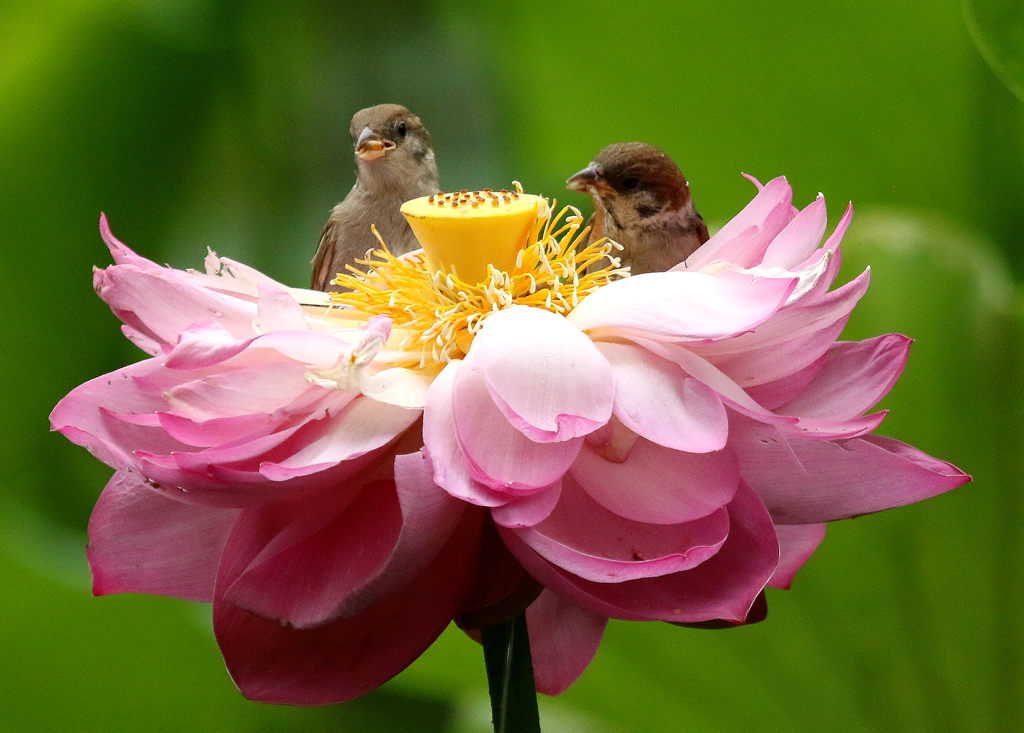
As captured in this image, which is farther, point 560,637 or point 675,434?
point 560,637

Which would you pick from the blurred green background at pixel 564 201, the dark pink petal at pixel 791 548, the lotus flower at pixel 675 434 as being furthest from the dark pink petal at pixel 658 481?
the blurred green background at pixel 564 201

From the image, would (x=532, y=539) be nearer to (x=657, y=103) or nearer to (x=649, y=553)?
(x=649, y=553)

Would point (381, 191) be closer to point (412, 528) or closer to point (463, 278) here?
point (463, 278)

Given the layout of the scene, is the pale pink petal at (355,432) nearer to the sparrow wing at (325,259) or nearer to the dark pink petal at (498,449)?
the dark pink petal at (498,449)

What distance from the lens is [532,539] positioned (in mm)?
227

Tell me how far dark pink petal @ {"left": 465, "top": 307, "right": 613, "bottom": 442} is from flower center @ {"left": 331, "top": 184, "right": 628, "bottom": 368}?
0.05 m

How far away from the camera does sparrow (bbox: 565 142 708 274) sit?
43 cm

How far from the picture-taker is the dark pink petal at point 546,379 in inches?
9.0

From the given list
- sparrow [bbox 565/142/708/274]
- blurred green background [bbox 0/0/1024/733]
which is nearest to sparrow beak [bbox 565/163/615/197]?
sparrow [bbox 565/142/708/274]

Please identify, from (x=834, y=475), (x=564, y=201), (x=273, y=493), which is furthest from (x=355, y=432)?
(x=564, y=201)

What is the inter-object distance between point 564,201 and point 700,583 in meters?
0.44

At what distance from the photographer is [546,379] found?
238 mm

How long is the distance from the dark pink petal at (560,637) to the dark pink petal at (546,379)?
126 millimetres

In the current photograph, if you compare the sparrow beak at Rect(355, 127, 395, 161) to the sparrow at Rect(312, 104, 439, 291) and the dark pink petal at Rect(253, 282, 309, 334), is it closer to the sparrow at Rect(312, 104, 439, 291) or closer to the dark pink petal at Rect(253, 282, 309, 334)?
the sparrow at Rect(312, 104, 439, 291)
